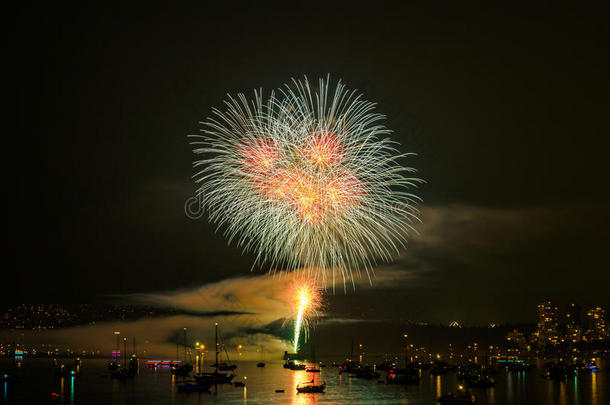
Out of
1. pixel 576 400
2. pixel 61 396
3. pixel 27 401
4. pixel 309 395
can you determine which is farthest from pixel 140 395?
pixel 576 400

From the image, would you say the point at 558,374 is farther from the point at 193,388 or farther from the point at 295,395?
the point at 193,388

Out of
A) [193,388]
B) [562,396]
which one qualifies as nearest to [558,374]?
[562,396]

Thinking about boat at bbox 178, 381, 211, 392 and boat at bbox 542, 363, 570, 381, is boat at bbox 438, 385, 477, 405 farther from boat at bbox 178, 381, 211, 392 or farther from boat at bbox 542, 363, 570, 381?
boat at bbox 542, 363, 570, 381

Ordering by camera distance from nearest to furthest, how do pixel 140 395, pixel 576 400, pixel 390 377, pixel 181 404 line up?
pixel 181 404, pixel 576 400, pixel 140 395, pixel 390 377

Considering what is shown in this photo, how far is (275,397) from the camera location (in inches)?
4126

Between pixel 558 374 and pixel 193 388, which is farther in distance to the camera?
pixel 558 374

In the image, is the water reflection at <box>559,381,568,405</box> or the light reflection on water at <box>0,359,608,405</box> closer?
the light reflection on water at <box>0,359,608,405</box>

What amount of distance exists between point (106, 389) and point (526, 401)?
69.4 metres

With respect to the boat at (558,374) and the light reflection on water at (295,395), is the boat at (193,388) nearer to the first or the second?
the light reflection on water at (295,395)

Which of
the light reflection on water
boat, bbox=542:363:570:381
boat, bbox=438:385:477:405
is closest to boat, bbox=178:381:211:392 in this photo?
the light reflection on water

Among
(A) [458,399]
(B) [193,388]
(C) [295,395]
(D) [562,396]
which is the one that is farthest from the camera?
(B) [193,388]

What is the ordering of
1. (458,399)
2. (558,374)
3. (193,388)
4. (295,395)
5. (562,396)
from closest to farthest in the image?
(458,399) < (295,395) < (562,396) < (193,388) < (558,374)

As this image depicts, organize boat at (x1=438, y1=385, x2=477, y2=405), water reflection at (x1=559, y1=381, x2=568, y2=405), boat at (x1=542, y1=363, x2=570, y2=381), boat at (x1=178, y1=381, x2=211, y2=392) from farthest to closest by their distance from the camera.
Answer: boat at (x1=542, y1=363, x2=570, y2=381)
boat at (x1=178, y1=381, x2=211, y2=392)
water reflection at (x1=559, y1=381, x2=568, y2=405)
boat at (x1=438, y1=385, x2=477, y2=405)

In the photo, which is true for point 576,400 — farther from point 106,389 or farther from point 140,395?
point 106,389
